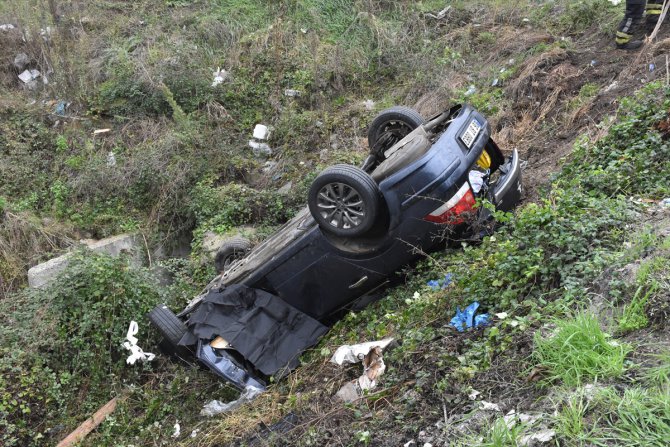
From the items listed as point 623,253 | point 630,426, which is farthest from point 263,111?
point 630,426

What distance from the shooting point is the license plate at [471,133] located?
15.5ft

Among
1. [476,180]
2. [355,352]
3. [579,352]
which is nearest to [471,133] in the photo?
[476,180]

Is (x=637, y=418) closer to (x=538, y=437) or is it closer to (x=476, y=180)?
(x=538, y=437)

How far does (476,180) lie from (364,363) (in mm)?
1671

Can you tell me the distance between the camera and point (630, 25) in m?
7.60

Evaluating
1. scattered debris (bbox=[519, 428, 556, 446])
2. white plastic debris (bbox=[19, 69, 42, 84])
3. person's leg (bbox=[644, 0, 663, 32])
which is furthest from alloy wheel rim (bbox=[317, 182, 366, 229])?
white plastic debris (bbox=[19, 69, 42, 84])

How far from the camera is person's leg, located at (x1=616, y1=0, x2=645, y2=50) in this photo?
24.5ft

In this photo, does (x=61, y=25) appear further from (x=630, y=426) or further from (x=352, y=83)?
(x=630, y=426)

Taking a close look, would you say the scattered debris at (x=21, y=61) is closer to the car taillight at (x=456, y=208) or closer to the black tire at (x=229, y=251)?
the black tire at (x=229, y=251)

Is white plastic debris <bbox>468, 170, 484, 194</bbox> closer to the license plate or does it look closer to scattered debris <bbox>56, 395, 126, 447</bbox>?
the license plate

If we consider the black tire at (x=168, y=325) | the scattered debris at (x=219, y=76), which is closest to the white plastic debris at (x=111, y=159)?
the scattered debris at (x=219, y=76)

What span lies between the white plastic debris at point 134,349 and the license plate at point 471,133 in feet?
11.0

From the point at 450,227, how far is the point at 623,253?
1435mm

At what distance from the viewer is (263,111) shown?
31.7ft
